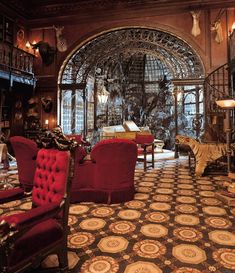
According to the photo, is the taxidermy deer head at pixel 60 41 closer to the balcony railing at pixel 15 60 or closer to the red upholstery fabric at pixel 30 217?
the balcony railing at pixel 15 60

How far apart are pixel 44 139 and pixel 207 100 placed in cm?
732

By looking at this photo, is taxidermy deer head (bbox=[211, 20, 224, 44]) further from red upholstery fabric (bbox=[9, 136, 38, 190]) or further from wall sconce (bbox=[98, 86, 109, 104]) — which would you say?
red upholstery fabric (bbox=[9, 136, 38, 190])

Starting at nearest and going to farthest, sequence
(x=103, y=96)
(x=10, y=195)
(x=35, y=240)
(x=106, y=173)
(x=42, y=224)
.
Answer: (x=35, y=240) → (x=42, y=224) → (x=10, y=195) → (x=106, y=173) → (x=103, y=96)

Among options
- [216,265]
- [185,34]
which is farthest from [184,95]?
[216,265]

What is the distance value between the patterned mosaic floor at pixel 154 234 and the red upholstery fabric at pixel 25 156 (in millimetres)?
673

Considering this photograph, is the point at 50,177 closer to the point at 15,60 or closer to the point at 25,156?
the point at 25,156

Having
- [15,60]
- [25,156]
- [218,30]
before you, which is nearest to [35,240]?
[25,156]

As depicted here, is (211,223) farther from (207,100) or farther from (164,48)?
(164,48)

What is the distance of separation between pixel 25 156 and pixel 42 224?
282 centimetres

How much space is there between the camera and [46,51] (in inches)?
380

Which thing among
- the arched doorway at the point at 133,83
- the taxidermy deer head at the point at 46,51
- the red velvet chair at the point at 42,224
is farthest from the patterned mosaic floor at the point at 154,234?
the taxidermy deer head at the point at 46,51

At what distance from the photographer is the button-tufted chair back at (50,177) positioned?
2068mm

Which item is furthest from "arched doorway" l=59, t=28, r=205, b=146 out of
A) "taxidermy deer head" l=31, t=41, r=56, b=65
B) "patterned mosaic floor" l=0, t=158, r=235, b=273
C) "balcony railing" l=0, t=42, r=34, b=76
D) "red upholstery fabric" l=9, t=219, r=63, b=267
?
"red upholstery fabric" l=9, t=219, r=63, b=267

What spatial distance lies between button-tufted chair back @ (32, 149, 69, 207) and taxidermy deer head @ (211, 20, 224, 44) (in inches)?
324
